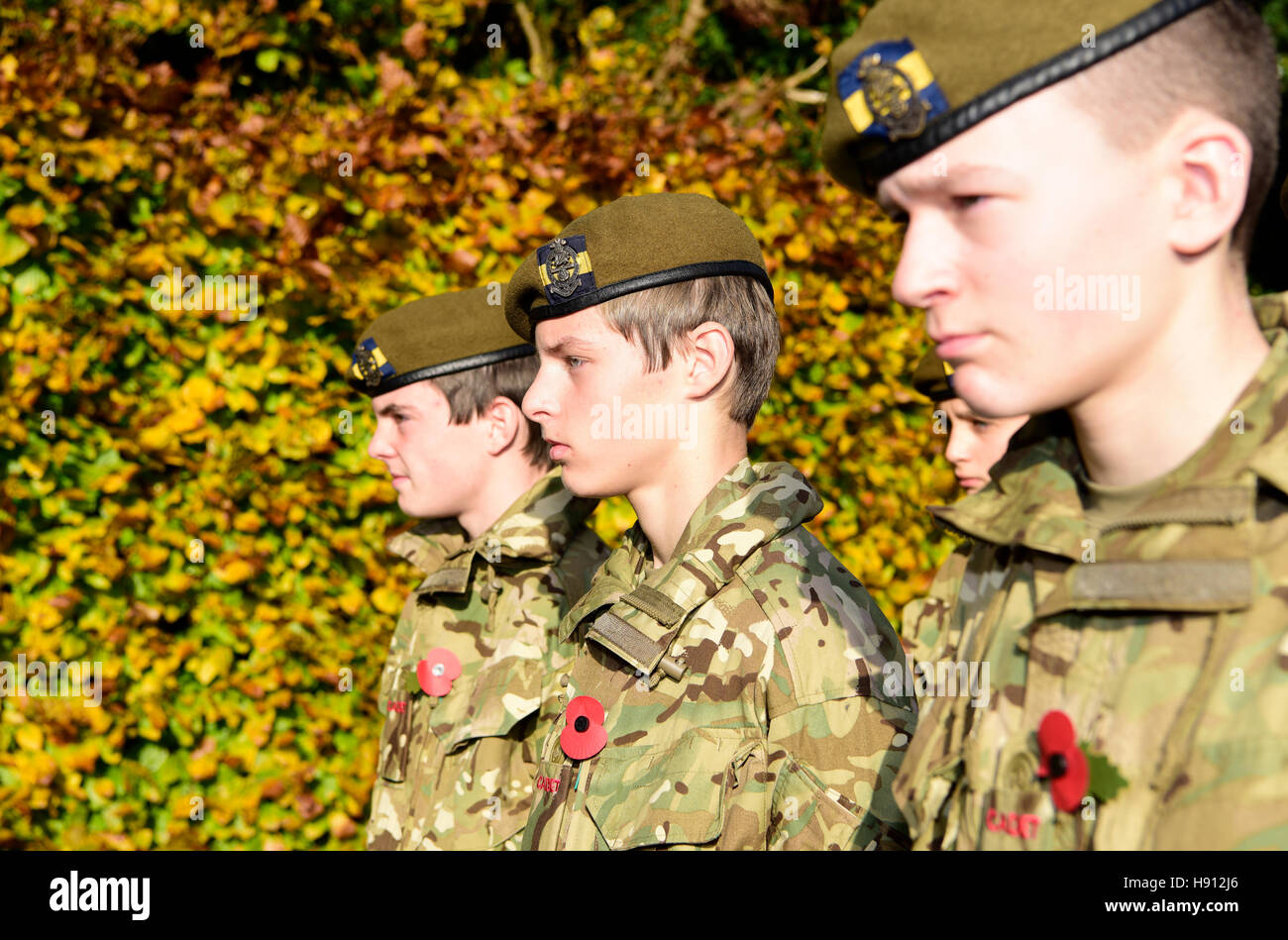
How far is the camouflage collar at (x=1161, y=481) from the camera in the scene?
1.23 meters

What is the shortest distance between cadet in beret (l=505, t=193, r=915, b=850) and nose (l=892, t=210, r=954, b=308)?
3.00 ft

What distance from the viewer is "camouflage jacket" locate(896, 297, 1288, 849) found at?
46.4 inches

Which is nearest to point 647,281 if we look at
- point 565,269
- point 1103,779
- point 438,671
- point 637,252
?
point 637,252

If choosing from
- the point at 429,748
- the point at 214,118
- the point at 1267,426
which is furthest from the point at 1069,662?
the point at 214,118

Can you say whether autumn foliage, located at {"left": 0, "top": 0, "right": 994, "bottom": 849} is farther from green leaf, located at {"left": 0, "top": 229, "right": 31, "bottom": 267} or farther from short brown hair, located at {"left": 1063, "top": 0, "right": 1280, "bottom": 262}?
short brown hair, located at {"left": 1063, "top": 0, "right": 1280, "bottom": 262}

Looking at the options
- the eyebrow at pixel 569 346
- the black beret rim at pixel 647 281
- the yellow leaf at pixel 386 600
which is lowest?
the yellow leaf at pixel 386 600

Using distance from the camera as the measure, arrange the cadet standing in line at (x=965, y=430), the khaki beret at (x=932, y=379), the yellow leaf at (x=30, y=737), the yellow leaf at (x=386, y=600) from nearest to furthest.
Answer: the cadet standing in line at (x=965, y=430) → the yellow leaf at (x=30, y=737) → the khaki beret at (x=932, y=379) → the yellow leaf at (x=386, y=600)

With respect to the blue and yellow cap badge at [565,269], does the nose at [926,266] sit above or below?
below

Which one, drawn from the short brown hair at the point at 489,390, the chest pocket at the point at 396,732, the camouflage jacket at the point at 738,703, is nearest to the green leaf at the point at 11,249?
the short brown hair at the point at 489,390

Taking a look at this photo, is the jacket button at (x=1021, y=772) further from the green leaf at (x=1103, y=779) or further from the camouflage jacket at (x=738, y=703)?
the camouflage jacket at (x=738, y=703)

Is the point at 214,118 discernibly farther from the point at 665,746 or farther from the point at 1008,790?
the point at 1008,790

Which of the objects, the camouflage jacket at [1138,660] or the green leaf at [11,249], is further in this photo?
the green leaf at [11,249]

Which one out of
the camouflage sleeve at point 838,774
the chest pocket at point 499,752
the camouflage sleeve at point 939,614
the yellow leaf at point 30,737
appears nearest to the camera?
the camouflage sleeve at point 939,614

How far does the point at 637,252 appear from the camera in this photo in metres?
2.47
